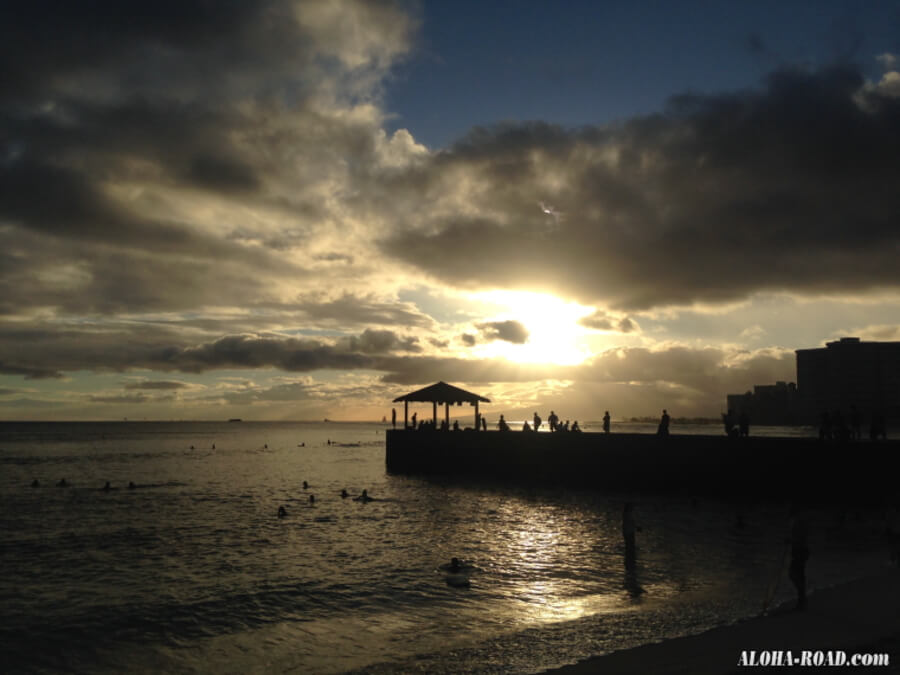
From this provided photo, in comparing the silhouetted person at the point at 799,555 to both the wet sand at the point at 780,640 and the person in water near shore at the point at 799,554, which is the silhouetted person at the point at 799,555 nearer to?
the person in water near shore at the point at 799,554

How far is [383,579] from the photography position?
17.8 metres

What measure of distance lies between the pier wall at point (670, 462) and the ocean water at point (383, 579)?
81.9 inches

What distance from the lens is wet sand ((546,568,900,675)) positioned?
927 centimetres

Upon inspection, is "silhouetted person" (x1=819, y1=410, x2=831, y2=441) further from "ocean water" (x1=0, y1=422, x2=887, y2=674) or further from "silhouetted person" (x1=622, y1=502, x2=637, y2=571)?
"silhouetted person" (x1=622, y1=502, x2=637, y2=571)

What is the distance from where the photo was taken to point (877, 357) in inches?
5861

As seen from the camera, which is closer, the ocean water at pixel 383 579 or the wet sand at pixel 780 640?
the wet sand at pixel 780 640

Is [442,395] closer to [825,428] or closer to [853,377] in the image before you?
[825,428]

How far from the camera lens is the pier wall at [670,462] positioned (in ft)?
100

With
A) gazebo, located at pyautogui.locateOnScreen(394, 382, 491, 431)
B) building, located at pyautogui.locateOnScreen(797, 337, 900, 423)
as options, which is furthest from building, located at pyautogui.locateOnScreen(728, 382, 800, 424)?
gazebo, located at pyautogui.locateOnScreen(394, 382, 491, 431)

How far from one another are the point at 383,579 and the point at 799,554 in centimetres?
1085

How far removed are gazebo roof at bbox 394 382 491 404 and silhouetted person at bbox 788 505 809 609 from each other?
114 feet

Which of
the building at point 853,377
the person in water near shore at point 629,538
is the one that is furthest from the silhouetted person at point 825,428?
the building at point 853,377

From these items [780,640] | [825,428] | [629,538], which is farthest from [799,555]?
[825,428]

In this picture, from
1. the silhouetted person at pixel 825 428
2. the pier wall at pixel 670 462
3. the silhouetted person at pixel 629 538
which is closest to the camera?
the silhouetted person at pixel 629 538
